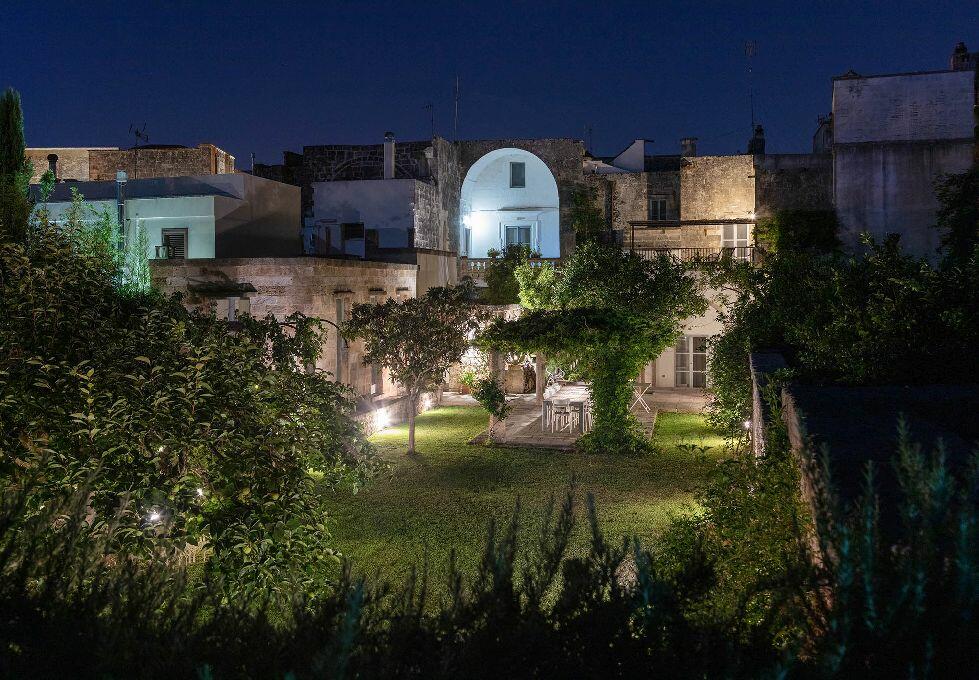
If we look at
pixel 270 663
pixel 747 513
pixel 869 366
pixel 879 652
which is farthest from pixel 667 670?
pixel 869 366

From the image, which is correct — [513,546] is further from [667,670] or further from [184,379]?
[184,379]

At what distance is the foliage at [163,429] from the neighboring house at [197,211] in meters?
14.9

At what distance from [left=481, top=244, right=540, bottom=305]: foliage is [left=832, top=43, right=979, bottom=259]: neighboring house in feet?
36.0

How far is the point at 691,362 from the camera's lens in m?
26.2

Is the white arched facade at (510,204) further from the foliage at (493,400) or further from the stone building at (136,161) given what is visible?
the foliage at (493,400)

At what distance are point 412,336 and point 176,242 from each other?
29.9ft

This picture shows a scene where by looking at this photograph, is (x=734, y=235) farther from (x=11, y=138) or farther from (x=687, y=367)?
(x=11, y=138)

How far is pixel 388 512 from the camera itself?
39.3ft

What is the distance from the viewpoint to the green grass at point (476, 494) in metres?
10.3

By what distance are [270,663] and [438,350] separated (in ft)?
44.4

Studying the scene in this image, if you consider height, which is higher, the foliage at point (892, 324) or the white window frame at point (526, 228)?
the white window frame at point (526, 228)

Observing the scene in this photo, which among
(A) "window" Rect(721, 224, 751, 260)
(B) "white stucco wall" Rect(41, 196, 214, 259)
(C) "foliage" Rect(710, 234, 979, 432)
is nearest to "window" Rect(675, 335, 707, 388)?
(A) "window" Rect(721, 224, 751, 260)

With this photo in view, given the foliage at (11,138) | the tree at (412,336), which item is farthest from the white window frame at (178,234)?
the tree at (412,336)

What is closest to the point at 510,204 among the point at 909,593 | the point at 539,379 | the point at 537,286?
the point at 537,286
